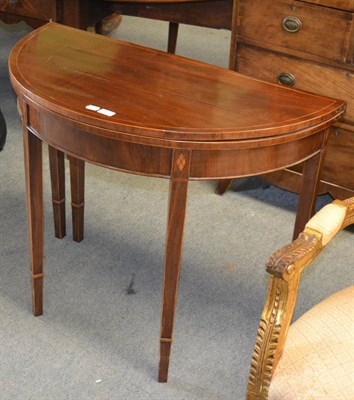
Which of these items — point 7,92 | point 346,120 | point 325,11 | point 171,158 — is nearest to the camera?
point 171,158

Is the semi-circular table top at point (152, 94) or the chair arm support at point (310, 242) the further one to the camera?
the semi-circular table top at point (152, 94)

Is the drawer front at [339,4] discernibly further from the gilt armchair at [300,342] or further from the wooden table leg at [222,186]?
the gilt armchair at [300,342]

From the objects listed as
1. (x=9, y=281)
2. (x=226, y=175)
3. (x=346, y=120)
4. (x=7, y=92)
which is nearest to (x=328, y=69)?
(x=346, y=120)

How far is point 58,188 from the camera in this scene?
2.72 m

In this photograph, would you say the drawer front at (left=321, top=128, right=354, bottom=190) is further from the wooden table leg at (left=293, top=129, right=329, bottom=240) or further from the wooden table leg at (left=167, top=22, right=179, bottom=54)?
the wooden table leg at (left=167, top=22, right=179, bottom=54)

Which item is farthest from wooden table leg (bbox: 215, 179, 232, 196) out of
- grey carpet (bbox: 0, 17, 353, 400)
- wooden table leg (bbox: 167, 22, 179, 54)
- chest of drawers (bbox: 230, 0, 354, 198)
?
wooden table leg (bbox: 167, 22, 179, 54)

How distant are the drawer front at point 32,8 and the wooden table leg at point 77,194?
0.77m

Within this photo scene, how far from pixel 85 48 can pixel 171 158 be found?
0.60 m

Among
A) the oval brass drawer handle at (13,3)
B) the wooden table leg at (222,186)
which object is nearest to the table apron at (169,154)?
the wooden table leg at (222,186)

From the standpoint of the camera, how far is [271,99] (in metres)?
2.05

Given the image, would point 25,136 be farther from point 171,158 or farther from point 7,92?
point 7,92

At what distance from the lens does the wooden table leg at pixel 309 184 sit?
2.08m

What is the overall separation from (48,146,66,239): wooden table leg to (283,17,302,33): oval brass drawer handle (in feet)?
2.82

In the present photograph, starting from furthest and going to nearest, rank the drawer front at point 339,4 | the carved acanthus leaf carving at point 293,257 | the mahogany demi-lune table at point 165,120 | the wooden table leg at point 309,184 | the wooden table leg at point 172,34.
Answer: the wooden table leg at point 172,34 → the drawer front at point 339,4 → the wooden table leg at point 309,184 → the mahogany demi-lune table at point 165,120 → the carved acanthus leaf carving at point 293,257
